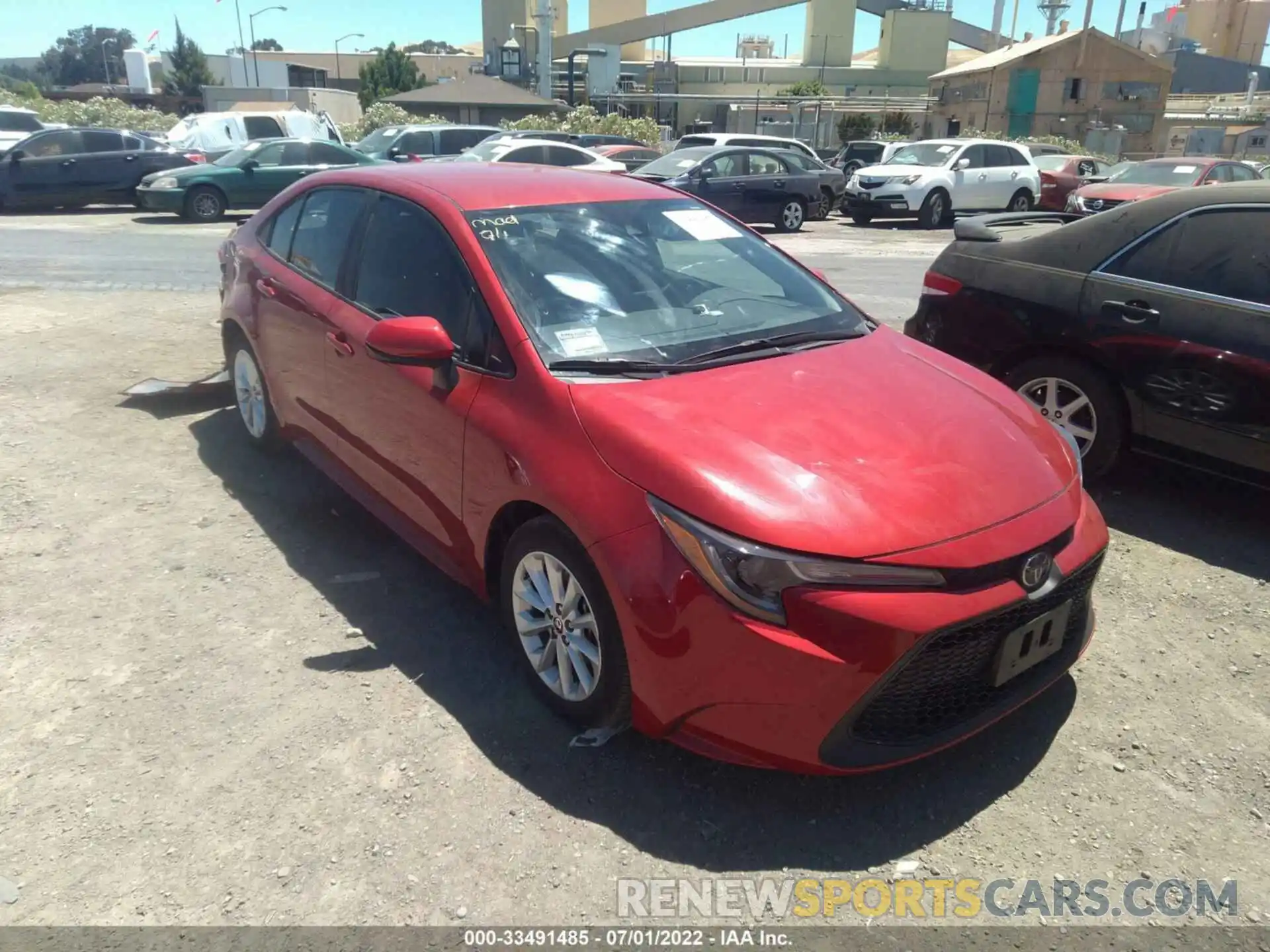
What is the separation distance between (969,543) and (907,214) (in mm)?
18335

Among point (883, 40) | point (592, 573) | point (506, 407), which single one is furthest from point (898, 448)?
point (883, 40)

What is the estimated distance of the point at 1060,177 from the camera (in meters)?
21.3

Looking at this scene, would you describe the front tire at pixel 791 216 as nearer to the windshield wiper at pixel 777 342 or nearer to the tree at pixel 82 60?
the windshield wiper at pixel 777 342

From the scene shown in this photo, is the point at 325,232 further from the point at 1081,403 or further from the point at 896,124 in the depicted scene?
the point at 896,124

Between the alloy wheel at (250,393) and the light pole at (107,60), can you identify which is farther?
the light pole at (107,60)

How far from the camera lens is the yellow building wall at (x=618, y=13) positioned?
245 feet

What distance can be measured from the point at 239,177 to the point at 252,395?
45.6 feet

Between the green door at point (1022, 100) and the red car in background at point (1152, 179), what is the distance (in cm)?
2750

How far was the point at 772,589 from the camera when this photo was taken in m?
2.45

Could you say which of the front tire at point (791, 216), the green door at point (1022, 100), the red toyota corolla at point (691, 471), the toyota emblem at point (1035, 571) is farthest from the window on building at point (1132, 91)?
the toyota emblem at point (1035, 571)

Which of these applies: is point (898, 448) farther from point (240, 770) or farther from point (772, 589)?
point (240, 770)

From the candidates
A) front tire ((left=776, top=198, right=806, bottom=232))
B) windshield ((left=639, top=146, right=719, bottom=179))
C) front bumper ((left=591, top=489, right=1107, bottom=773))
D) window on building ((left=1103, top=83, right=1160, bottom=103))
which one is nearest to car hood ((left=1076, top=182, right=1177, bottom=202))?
front tire ((left=776, top=198, right=806, bottom=232))

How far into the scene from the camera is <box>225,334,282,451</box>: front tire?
5.02 metres

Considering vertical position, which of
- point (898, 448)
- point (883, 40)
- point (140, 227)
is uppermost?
point (883, 40)
